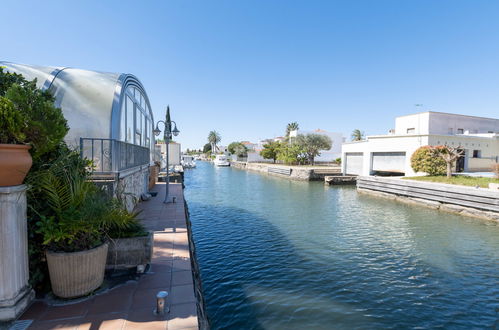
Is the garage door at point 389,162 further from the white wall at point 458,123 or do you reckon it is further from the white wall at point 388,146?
the white wall at point 458,123

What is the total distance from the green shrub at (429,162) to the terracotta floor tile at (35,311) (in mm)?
24601

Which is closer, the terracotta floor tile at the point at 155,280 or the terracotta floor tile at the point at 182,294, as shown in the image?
the terracotta floor tile at the point at 182,294

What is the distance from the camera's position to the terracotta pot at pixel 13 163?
117 inches

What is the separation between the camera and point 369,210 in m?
15.8

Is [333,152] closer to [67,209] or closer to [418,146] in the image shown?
[418,146]

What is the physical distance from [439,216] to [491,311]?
33.8ft

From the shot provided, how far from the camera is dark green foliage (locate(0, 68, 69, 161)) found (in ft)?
10.8

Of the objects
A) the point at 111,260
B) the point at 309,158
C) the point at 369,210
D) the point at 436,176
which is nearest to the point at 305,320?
the point at 111,260

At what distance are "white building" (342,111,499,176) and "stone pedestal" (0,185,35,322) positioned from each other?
25897 mm

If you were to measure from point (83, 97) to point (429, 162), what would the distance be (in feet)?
77.8

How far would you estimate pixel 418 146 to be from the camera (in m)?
22.6

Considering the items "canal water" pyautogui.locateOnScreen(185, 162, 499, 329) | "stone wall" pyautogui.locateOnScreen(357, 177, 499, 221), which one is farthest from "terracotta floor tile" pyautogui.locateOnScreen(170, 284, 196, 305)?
"stone wall" pyautogui.locateOnScreen(357, 177, 499, 221)

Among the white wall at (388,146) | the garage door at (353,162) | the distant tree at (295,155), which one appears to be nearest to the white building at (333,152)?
the distant tree at (295,155)

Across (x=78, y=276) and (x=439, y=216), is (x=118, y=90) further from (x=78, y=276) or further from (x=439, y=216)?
(x=439, y=216)
